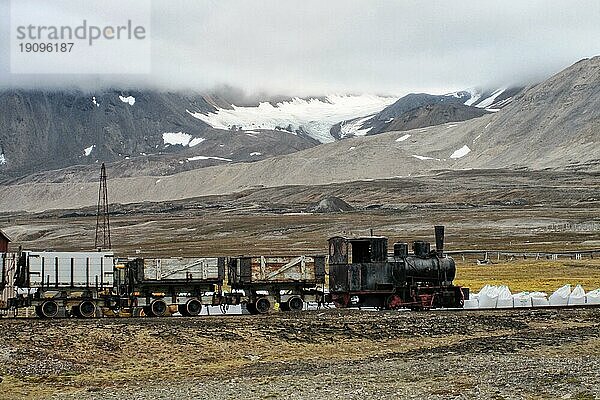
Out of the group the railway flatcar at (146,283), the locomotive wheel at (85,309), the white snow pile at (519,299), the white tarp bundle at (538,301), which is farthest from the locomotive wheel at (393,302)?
the locomotive wheel at (85,309)

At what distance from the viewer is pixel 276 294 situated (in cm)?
4031

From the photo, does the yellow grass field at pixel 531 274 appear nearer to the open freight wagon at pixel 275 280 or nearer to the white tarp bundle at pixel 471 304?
the white tarp bundle at pixel 471 304

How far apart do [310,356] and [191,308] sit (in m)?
11.0

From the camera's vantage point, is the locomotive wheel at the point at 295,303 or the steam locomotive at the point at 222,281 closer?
the steam locomotive at the point at 222,281

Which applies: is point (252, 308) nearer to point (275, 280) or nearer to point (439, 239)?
point (275, 280)

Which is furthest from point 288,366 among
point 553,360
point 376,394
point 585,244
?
point 585,244

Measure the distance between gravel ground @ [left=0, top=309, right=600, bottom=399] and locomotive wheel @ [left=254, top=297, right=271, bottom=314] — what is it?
305 centimetres

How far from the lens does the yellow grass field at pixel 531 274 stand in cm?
5972

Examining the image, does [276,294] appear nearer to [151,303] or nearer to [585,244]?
[151,303]

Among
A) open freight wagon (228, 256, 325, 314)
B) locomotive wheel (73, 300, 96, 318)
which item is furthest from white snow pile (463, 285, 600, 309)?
locomotive wheel (73, 300, 96, 318)

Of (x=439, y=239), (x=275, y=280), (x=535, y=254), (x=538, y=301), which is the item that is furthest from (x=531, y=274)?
(x=275, y=280)

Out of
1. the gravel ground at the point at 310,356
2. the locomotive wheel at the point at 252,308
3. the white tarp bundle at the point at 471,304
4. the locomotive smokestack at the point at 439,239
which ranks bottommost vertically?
the gravel ground at the point at 310,356

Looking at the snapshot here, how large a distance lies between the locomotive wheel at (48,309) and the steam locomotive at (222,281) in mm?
42

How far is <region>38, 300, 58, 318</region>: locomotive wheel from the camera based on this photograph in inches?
1471
